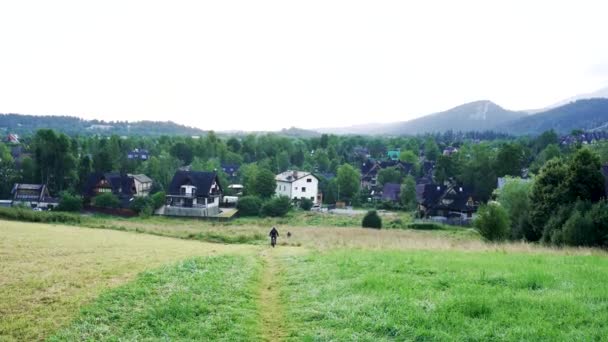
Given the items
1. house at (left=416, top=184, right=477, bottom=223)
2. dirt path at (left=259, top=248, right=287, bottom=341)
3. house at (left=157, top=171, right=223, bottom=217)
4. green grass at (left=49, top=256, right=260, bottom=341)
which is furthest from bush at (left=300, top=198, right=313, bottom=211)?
green grass at (left=49, top=256, right=260, bottom=341)

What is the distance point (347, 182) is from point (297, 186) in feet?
30.4

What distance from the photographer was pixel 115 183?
80875 mm

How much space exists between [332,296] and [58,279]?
8.60m

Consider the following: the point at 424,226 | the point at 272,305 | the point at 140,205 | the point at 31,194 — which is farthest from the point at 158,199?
the point at 272,305

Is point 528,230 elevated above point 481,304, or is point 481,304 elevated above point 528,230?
point 481,304

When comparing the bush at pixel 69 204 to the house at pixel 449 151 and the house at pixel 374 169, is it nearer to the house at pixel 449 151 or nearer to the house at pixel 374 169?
the house at pixel 374 169

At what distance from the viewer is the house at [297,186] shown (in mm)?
84938

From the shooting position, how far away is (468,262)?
17703mm

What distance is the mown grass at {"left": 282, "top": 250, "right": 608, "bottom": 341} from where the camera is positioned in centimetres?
1026

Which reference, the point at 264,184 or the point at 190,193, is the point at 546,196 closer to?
the point at 264,184

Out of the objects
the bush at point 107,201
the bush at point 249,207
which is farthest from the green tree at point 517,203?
the bush at point 107,201

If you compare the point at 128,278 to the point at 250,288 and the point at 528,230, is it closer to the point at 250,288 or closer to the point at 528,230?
the point at 250,288

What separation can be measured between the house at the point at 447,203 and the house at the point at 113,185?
→ 4313 centimetres

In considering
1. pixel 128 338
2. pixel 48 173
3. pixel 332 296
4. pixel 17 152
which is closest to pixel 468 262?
pixel 332 296
